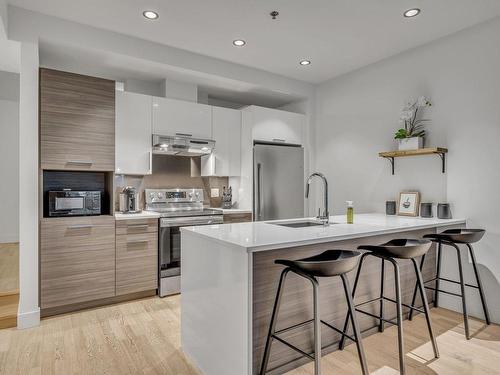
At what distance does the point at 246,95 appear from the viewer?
446 cm

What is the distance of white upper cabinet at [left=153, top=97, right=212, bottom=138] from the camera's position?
3.62 m

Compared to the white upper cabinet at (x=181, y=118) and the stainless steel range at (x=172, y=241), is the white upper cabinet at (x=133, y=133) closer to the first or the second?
the white upper cabinet at (x=181, y=118)

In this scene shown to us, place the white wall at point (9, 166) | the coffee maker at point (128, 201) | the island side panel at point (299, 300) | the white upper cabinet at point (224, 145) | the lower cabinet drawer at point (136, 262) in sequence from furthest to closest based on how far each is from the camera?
the white wall at point (9, 166), the white upper cabinet at point (224, 145), the coffee maker at point (128, 201), the lower cabinet drawer at point (136, 262), the island side panel at point (299, 300)

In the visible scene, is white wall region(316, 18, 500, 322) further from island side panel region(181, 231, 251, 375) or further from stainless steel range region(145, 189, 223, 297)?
island side panel region(181, 231, 251, 375)

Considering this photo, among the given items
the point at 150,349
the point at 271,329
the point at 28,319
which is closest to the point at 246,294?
the point at 271,329

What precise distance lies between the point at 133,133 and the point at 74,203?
37.2 inches

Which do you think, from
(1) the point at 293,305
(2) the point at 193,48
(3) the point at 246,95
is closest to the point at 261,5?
Answer: (2) the point at 193,48

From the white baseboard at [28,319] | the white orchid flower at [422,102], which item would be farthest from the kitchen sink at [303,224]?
the white baseboard at [28,319]

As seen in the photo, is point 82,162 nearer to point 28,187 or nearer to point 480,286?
point 28,187

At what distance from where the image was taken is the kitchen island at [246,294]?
1.70 metres

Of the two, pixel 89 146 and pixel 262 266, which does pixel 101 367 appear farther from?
pixel 89 146

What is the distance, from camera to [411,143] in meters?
3.23

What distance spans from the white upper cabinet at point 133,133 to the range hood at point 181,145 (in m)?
0.11

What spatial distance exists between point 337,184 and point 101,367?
325 centimetres
